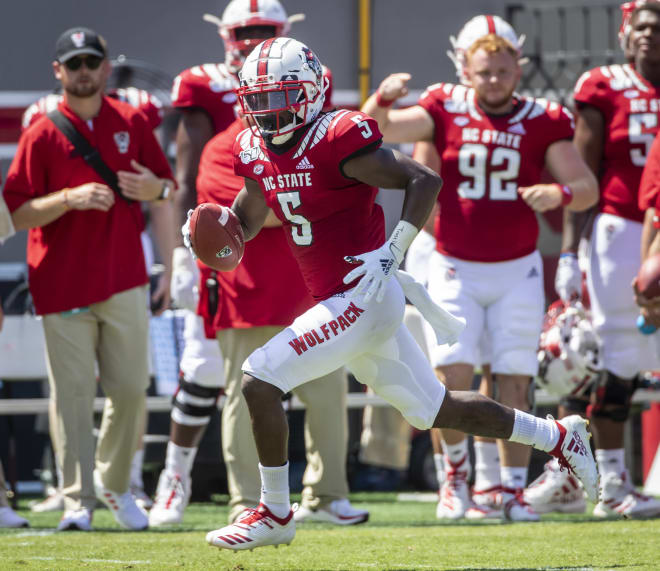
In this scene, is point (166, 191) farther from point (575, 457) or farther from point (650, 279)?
point (575, 457)

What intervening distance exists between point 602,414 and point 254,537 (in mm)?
2310

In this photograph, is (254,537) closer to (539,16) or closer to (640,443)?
(640,443)

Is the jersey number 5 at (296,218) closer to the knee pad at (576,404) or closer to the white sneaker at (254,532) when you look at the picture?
the white sneaker at (254,532)

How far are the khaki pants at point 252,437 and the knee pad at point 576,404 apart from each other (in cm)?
121

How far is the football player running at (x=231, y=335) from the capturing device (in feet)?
17.4

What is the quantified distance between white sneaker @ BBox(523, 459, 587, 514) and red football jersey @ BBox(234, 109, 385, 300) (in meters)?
2.14

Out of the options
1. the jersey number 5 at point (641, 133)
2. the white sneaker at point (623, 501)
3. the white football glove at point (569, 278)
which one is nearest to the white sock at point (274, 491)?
the white sneaker at point (623, 501)

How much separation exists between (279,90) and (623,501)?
2593 millimetres

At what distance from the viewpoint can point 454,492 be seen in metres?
5.79

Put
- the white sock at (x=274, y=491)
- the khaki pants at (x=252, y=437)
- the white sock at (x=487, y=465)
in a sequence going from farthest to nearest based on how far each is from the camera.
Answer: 1. the white sock at (x=487, y=465)
2. the khaki pants at (x=252, y=437)
3. the white sock at (x=274, y=491)

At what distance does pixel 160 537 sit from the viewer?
5.13m

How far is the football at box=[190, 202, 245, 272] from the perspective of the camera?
4.36 m

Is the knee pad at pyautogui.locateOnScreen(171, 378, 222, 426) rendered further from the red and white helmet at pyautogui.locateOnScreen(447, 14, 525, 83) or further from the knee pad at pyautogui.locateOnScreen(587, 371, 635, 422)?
the red and white helmet at pyautogui.locateOnScreen(447, 14, 525, 83)

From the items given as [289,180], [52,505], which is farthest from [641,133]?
[52,505]
